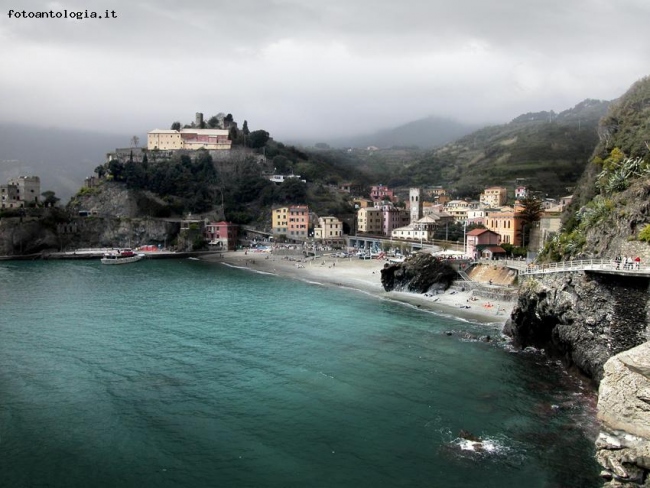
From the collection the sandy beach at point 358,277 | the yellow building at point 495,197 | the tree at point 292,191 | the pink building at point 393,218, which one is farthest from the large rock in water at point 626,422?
the tree at point 292,191

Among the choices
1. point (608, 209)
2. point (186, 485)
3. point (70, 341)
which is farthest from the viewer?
point (70, 341)

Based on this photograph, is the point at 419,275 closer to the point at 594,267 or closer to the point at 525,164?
the point at 594,267

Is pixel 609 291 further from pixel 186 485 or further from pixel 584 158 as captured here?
pixel 584 158

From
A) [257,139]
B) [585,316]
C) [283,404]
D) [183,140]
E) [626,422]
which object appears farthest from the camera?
[257,139]

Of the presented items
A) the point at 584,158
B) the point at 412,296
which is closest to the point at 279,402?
the point at 412,296

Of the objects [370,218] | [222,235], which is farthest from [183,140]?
[370,218]

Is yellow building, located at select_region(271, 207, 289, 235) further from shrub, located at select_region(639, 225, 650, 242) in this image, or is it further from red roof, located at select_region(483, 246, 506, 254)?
shrub, located at select_region(639, 225, 650, 242)

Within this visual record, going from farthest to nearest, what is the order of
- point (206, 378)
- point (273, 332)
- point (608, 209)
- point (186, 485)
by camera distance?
point (273, 332) < point (608, 209) < point (206, 378) < point (186, 485)
